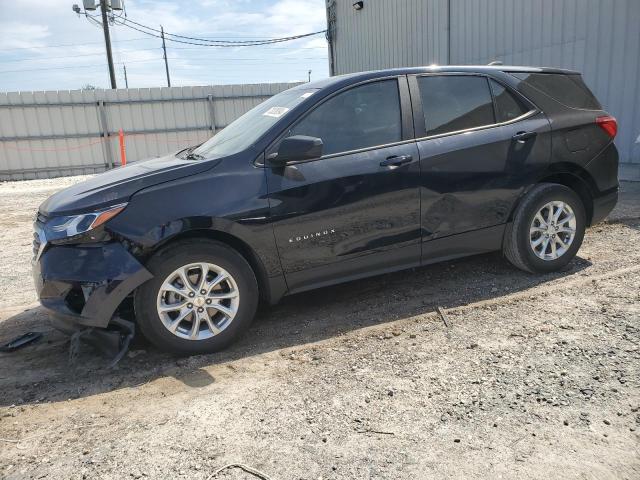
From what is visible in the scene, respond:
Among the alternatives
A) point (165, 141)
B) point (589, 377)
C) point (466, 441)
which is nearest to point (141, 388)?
point (466, 441)

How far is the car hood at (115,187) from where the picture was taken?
330 centimetres

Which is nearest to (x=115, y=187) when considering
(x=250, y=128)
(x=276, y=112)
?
(x=250, y=128)

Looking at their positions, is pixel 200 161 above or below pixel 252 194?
above

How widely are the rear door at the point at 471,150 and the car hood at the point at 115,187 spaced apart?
169 centimetres

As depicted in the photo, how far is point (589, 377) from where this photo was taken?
2.91 m

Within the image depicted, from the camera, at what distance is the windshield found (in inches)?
149

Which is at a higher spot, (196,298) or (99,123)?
(99,123)

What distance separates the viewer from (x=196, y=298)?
3.40 metres

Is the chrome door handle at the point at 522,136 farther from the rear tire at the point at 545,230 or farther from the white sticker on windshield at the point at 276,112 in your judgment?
the white sticker on windshield at the point at 276,112

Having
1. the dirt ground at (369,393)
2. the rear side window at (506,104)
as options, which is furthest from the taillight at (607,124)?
the dirt ground at (369,393)

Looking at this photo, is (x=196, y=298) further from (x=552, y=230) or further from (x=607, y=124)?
(x=607, y=124)

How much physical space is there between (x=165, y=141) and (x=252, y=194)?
1607cm

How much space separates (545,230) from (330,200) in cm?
208

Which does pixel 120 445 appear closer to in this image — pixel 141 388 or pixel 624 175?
pixel 141 388
